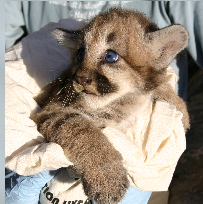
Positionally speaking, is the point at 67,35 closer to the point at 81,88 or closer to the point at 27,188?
the point at 81,88

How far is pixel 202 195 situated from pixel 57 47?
10.1ft

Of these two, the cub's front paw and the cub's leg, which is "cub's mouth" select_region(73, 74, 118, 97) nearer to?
the cub's leg

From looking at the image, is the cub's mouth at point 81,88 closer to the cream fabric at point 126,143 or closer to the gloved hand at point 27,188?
the cream fabric at point 126,143

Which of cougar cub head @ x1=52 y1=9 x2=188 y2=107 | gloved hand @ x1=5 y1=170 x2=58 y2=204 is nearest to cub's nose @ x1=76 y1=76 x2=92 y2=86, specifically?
cougar cub head @ x1=52 y1=9 x2=188 y2=107

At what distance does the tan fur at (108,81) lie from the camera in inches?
60.3

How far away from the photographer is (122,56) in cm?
158

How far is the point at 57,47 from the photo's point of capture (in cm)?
283

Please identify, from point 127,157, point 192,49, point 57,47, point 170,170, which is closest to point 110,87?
point 127,157

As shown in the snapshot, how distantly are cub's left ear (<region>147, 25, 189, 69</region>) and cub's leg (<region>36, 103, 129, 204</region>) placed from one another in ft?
2.60

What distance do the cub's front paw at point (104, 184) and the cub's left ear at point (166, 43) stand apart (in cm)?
93

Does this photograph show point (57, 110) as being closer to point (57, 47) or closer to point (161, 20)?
point (57, 47)

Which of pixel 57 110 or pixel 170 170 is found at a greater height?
pixel 57 110

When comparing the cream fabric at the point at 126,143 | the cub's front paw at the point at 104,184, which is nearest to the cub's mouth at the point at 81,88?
the cream fabric at the point at 126,143

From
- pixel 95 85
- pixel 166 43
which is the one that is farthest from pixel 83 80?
pixel 166 43
